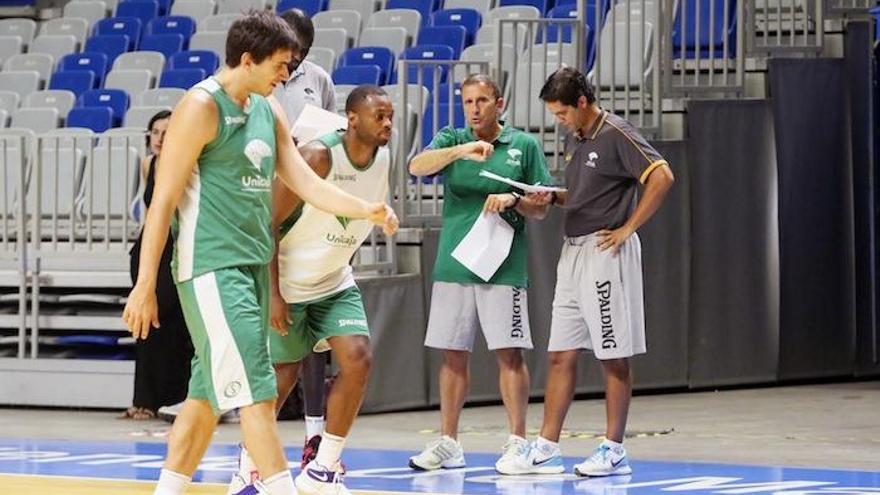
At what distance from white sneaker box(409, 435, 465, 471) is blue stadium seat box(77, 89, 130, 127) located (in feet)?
23.2

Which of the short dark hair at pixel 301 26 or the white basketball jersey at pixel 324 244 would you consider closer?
the white basketball jersey at pixel 324 244

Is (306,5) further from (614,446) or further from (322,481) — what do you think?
(322,481)

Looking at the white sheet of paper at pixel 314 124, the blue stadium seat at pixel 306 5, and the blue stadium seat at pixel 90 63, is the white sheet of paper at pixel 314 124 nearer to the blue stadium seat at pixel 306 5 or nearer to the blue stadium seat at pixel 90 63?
the blue stadium seat at pixel 306 5

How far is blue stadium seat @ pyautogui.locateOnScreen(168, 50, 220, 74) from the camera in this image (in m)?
15.5

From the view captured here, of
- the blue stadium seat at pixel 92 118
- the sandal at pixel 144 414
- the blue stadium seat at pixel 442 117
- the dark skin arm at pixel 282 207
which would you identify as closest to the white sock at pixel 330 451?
the dark skin arm at pixel 282 207

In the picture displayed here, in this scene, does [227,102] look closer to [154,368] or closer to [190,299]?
[190,299]

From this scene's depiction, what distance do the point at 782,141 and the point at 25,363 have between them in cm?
549

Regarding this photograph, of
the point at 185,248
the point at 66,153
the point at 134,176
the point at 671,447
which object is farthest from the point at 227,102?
the point at 66,153

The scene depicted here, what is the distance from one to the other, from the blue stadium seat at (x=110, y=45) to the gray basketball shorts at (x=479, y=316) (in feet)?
27.5

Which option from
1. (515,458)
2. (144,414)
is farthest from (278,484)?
(144,414)

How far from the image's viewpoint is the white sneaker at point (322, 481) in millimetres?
7634

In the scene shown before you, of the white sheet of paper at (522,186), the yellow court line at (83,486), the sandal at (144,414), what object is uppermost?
the white sheet of paper at (522,186)

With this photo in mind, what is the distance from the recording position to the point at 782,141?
13398 millimetres

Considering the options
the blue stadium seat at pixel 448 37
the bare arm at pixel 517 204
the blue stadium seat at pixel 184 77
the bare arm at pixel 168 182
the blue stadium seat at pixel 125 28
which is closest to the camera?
the bare arm at pixel 168 182
